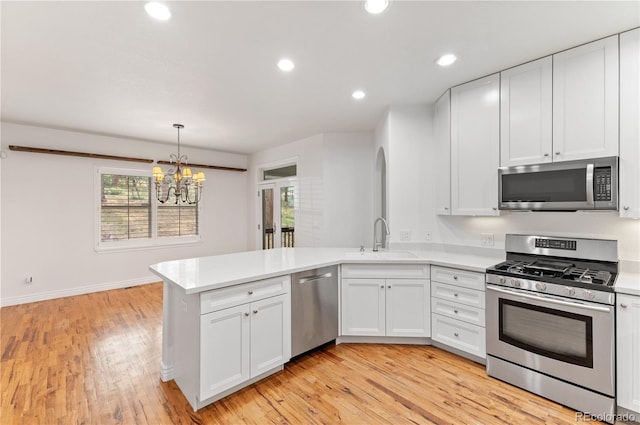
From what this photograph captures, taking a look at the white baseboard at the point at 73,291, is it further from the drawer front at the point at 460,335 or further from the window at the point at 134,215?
the drawer front at the point at 460,335

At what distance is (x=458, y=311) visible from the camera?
266 centimetres

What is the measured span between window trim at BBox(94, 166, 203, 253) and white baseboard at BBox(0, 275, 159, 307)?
575mm

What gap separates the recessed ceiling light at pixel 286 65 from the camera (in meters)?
2.48

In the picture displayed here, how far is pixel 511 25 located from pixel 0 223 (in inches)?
252

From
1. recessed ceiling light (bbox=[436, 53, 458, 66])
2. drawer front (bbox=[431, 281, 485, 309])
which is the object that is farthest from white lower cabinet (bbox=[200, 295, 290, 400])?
recessed ceiling light (bbox=[436, 53, 458, 66])

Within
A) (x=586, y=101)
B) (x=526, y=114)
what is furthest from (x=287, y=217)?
(x=586, y=101)

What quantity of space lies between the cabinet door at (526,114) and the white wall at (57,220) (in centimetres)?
544

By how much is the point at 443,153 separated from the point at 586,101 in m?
1.19

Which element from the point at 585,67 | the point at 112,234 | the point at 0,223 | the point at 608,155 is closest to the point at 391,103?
the point at 585,67

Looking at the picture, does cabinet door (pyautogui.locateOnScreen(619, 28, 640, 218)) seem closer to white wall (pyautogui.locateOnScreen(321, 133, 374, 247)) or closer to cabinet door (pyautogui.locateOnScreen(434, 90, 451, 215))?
cabinet door (pyautogui.locateOnScreen(434, 90, 451, 215))

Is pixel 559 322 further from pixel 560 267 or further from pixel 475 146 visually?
pixel 475 146

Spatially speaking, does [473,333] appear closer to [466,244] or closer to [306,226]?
[466,244]

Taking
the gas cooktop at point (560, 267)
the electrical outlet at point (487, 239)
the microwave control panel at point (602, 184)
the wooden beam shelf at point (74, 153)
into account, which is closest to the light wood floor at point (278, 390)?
the gas cooktop at point (560, 267)

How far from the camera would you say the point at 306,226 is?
16.6 ft
